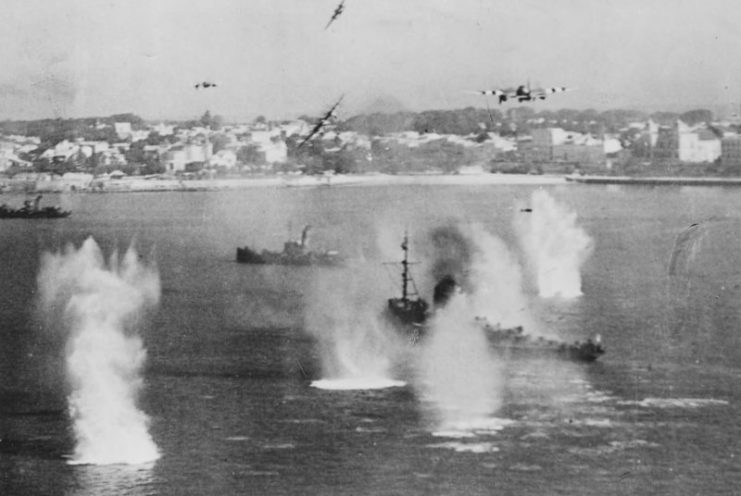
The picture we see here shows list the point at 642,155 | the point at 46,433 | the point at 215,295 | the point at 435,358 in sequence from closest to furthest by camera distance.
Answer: the point at 46,433 < the point at 435,358 < the point at 215,295 < the point at 642,155

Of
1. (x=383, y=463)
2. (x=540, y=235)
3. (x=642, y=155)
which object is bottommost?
(x=383, y=463)

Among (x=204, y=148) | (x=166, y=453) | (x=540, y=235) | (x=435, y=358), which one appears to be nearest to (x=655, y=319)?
(x=435, y=358)

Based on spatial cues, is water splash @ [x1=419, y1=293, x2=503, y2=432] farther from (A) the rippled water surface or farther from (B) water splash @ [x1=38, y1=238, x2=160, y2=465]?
(B) water splash @ [x1=38, y1=238, x2=160, y2=465]

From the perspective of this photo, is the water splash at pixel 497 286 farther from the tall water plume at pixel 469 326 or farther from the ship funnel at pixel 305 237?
the ship funnel at pixel 305 237

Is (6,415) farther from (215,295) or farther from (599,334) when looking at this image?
(599,334)

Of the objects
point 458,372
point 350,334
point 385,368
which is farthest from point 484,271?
point 458,372

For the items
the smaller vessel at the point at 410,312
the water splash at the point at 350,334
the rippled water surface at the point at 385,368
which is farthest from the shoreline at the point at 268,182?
the smaller vessel at the point at 410,312
